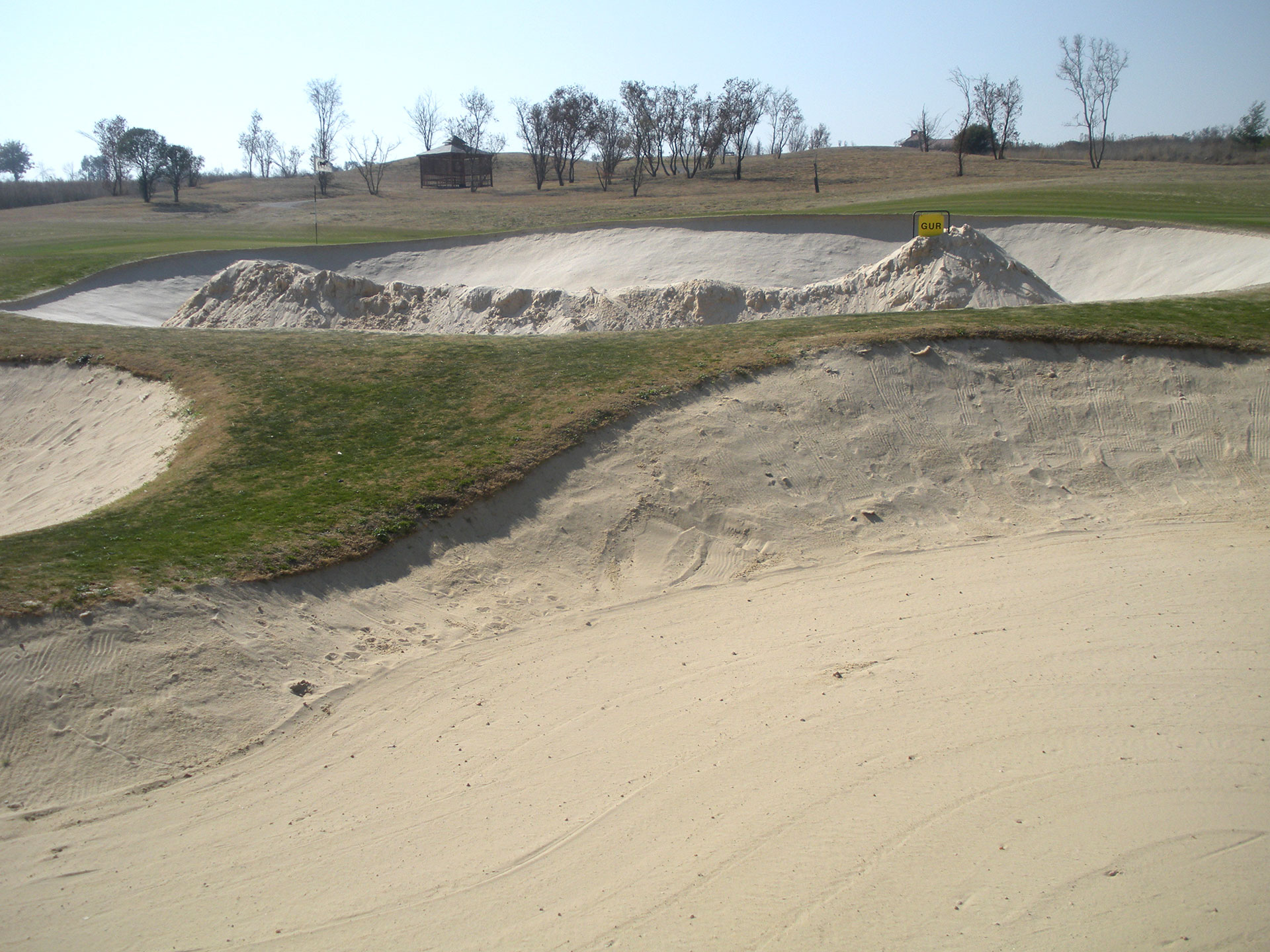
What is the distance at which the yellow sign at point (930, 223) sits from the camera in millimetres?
20922

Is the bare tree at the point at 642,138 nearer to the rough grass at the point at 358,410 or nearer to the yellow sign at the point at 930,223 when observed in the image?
the yellow sign at the point at 930,223

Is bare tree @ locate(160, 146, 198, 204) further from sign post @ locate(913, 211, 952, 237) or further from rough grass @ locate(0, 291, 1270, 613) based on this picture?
sign post @ locate(913, 211, 952, 237)

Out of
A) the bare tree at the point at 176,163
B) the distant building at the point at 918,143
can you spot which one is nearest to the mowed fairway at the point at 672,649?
the bare tree at the point at 176,163

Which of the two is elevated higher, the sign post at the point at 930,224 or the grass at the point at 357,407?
the sign post at the point at 930,224

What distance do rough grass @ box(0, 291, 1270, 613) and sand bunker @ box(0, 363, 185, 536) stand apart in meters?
0.44

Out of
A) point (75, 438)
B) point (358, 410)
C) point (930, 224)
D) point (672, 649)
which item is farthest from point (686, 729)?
point (930, 224)

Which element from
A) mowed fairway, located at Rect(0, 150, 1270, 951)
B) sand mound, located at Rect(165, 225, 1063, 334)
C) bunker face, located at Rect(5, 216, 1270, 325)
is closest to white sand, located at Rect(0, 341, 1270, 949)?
mowed fairway, located at Rect(0, 150, 1270, 951)

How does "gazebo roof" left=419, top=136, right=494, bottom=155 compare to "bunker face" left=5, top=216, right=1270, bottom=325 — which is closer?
"bunker face" left=5, top=216, right=1270, bottom=325

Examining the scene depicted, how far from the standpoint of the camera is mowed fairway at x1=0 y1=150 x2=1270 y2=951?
18.6 ft

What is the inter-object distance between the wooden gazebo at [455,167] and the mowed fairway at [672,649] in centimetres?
6212

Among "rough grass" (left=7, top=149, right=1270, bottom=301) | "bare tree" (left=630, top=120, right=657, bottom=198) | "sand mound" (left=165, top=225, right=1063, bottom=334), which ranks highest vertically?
"bare tree" (left=630, top=120, right=657, bottom=198)

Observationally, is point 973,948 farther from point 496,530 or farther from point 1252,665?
point 496,530

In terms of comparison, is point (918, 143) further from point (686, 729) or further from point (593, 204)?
point (686, 729)

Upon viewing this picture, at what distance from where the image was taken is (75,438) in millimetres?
13719
